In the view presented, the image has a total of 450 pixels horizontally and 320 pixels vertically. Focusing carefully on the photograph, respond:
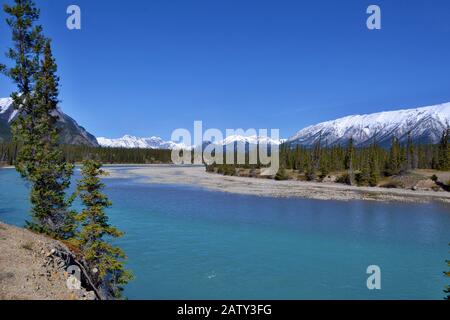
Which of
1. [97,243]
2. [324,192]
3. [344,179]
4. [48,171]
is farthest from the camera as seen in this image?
[344,179]

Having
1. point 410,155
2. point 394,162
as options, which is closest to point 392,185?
point 394,162

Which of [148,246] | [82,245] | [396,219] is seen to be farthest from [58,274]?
[396,219]

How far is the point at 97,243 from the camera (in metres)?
21.6

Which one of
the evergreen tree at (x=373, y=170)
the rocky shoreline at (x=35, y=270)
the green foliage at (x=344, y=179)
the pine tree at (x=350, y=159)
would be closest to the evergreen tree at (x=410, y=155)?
the evergreen tree at (x=373, y=170)

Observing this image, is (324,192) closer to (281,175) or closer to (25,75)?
(281,175)

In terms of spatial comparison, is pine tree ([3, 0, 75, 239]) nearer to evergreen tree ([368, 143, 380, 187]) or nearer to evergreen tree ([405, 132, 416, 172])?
evergreen tree ([368, 143, 380, 187])

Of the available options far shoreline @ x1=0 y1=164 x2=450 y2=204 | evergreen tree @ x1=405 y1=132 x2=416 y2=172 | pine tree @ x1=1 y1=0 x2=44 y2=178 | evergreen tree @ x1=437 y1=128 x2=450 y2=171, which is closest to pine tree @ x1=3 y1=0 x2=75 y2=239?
pine tree @ x1=1 y1=0 x2=44 y2=178

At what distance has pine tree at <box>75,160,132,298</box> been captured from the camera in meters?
21.5

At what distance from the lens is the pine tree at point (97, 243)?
21500mm
